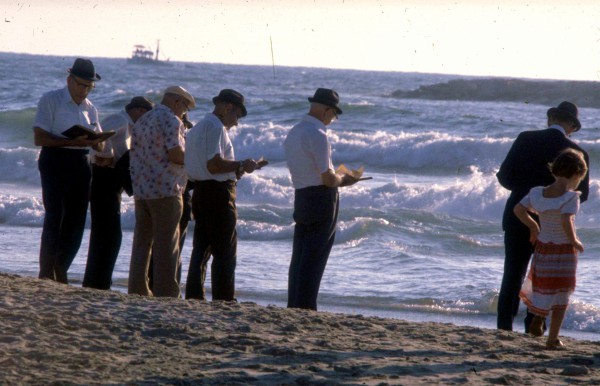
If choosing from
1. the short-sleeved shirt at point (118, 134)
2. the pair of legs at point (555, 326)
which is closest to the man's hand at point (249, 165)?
the short-sleeved shirt at point (118, 134)

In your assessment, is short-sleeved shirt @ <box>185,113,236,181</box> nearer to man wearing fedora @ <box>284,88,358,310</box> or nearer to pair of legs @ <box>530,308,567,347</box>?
man wearing fedora @ <box>284,88,358,310</box>

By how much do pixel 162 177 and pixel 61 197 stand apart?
0.67 metres

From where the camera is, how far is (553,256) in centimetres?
570

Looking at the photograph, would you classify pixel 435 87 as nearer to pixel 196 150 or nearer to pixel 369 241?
pixel 369 241

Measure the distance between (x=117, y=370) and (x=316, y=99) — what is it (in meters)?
2.59

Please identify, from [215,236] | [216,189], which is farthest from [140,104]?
[215,236]

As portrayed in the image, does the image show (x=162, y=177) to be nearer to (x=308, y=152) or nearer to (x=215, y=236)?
(x=215, y=236)

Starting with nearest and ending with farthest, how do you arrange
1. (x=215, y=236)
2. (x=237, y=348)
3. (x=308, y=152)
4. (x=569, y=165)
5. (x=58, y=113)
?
(x=237, y=348), (x=569, y=165), (x=308, y=152), (x=58, y=113), (x=215, y=236)

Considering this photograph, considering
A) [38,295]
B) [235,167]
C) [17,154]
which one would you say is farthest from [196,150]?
[17,154]

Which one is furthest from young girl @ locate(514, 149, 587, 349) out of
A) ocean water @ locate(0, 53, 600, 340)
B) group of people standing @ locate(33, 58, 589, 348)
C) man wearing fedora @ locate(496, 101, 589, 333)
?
ocean water @ locate(0, 53, 600, 340)

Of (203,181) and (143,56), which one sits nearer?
(203,181)

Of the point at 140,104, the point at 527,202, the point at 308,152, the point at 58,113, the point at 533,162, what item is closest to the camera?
the point at 527,202

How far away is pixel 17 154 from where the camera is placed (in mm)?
20500

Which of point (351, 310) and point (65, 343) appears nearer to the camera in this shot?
point (65, 343)
